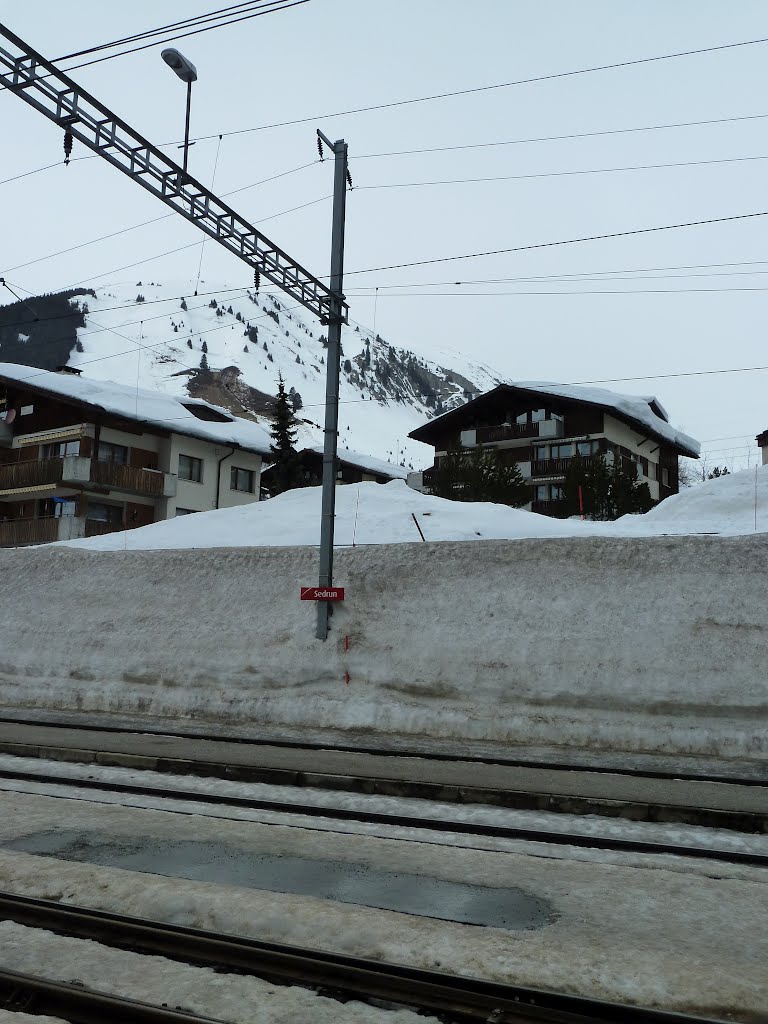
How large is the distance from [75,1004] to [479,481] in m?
33.2

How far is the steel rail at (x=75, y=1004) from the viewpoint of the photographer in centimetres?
402

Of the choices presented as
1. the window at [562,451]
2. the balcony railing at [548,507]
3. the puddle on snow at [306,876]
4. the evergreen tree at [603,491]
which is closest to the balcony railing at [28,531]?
the evergreen tree at [603,491]

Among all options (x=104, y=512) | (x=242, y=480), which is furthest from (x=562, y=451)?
(x=104, y=512)

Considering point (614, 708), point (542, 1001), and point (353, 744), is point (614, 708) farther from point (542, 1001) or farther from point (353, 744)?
point (542, 1001)

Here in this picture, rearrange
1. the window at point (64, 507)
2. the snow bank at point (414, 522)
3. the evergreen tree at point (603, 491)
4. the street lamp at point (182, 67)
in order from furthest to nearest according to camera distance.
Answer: the window at point (64, 507) → the evergreen tree at point (603, 491) → the snow bank at point (414, 522) → the street lamp at point (182, 67)

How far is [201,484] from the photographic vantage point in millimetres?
46219

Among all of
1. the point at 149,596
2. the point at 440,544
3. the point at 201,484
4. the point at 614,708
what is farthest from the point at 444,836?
the point at 201,484

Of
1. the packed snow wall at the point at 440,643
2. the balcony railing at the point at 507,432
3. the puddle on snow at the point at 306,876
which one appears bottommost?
the puddle on snow at the point at 306,876

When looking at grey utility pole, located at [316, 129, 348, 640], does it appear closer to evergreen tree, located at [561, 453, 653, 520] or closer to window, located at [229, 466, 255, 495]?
evergreen tree, located at [561, 453, 653, 520]

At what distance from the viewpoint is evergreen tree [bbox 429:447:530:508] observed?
120ft

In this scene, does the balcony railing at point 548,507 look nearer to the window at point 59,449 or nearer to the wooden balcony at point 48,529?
the wooden balcony at point 48,529

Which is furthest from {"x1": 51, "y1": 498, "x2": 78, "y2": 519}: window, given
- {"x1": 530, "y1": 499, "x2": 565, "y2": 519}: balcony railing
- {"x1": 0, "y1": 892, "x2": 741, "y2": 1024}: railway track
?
{"x1": 0, "y1": 892, "x2": 741, "y2": 1024}: railway track

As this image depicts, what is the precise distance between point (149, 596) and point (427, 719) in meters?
8.11

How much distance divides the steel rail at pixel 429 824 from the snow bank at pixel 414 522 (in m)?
13.9
